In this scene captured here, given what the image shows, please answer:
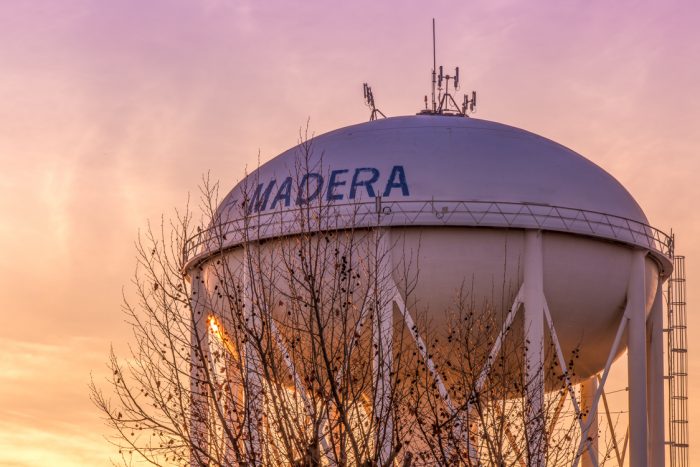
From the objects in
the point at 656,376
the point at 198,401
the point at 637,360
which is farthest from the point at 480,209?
the point at 198,401

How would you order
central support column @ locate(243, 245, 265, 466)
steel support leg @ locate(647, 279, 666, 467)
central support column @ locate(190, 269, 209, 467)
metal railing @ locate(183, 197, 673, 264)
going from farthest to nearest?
steel support leg @ locate(647, 279, 666, 467)
metal railing @ locate(183, 197, 673, 264)
central support column @ locate(190, 269, 209, 467)
central support column @ locate(243, 245, 265, 466)

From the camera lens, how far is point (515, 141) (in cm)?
2780

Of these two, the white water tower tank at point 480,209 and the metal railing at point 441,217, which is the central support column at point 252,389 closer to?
the metal railing at point 441,217

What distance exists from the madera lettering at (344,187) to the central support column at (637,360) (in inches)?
199

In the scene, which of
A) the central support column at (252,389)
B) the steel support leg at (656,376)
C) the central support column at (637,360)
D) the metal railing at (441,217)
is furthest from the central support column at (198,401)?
the steel support leg at (656,376)

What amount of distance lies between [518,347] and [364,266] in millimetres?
4116

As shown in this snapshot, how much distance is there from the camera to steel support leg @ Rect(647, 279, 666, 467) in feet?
96.4

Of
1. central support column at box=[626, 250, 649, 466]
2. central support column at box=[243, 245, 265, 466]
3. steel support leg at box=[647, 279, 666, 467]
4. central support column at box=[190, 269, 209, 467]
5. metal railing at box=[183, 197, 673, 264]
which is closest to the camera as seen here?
central support column at box=[243, 245, 265, 466]

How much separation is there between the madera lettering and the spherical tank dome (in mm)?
18

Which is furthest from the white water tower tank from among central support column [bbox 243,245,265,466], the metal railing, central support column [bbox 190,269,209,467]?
central support column [bbox 190,269,209,467]

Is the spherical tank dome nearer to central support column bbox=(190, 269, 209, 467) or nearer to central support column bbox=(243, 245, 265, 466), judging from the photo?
central support column bbox=(243, 245, 265, 466)

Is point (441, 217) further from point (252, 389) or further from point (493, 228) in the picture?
point (252, 389)

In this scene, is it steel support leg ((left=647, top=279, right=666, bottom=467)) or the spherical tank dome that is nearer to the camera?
the spherical tank dome

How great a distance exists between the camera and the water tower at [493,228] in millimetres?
25516
